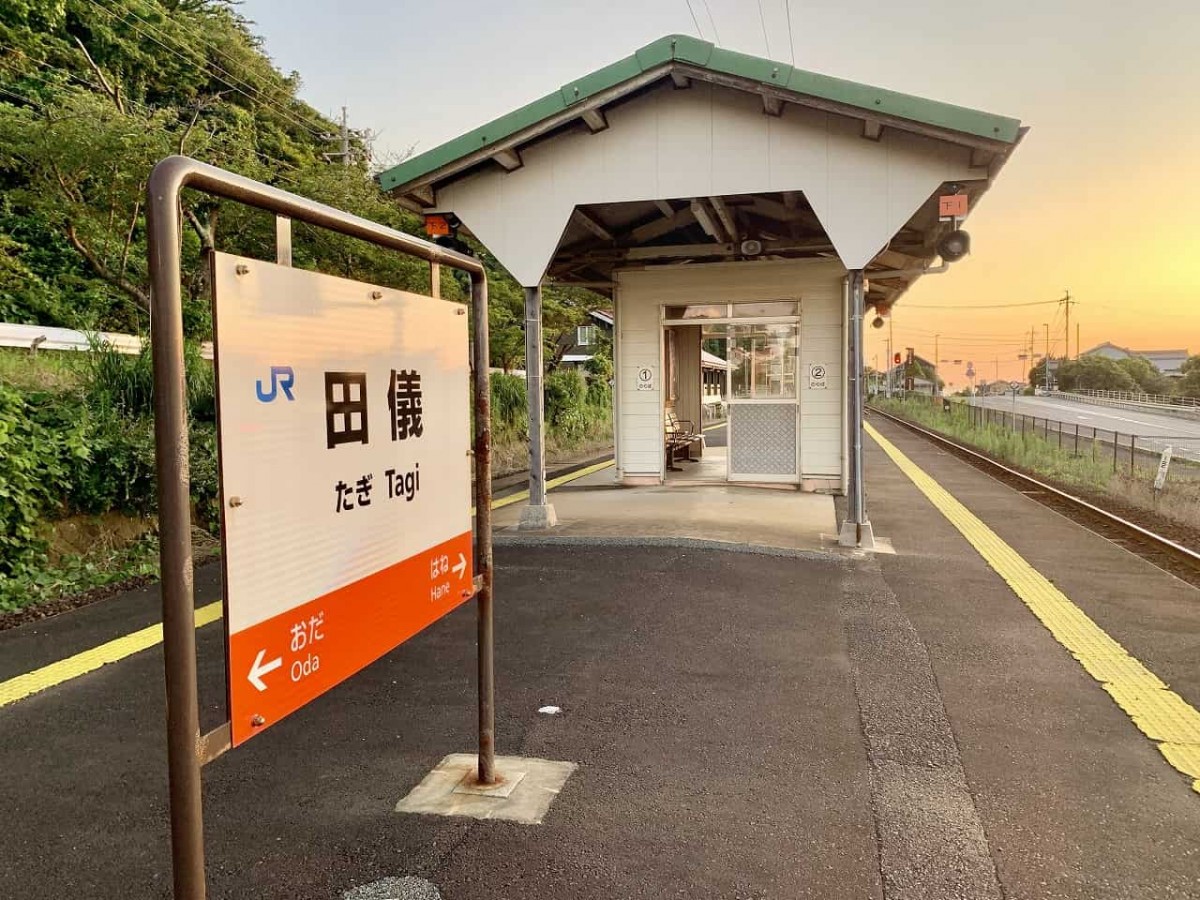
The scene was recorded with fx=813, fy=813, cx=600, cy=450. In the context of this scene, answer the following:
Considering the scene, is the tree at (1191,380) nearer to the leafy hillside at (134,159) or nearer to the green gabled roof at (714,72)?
the leafy hillside at (134,159)

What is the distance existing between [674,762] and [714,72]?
227 inches

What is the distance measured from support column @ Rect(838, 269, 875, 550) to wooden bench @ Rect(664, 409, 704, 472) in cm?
494

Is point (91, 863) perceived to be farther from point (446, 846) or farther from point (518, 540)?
point (518, 540)

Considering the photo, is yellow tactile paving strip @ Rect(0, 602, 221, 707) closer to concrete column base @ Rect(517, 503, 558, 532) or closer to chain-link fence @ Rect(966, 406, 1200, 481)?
concrete column base @ Rect(517, 503, 558, 532)

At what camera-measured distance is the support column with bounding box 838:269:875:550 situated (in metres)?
7.00

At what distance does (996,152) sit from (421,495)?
582 cm

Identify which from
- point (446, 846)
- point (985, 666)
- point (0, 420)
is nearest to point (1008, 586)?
point (985, 666)

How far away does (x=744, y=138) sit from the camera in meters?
7.10

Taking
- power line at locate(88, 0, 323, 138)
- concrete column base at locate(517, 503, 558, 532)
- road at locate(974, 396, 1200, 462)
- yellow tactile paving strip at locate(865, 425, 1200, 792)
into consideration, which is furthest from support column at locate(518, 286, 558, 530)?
road at locate(974, 396, 1200, 462)

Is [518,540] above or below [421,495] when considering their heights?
below

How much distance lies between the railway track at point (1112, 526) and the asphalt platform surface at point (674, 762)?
1.97 metres

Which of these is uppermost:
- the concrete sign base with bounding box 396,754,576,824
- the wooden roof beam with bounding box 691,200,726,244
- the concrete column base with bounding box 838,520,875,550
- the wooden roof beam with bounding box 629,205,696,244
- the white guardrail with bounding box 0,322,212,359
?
the wooden roof beam with bounding box 629,205,696,244

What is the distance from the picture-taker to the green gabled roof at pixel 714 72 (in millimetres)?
6289

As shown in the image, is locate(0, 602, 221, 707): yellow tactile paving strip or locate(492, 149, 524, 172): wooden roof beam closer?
locate(0, 602, 221, 707): yellow tactile paving strip
